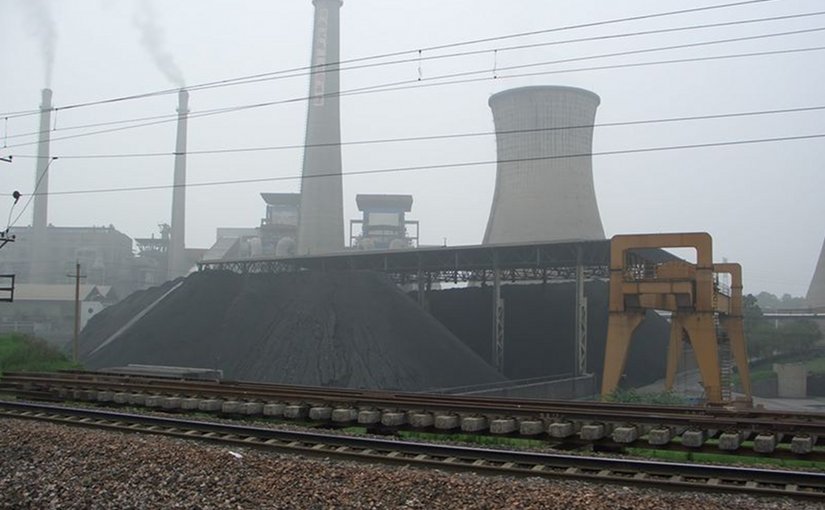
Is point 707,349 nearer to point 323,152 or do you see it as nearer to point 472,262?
point 472,262

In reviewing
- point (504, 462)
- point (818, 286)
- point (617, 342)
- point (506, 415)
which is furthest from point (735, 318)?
point (818, 286)

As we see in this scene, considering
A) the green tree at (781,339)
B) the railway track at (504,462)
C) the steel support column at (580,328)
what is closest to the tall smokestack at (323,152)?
the steel support column at (580,328)

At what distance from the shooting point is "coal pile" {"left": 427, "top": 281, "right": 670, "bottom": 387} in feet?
125

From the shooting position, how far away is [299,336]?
28.8m

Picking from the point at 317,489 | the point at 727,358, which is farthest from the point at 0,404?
the point at 727,358

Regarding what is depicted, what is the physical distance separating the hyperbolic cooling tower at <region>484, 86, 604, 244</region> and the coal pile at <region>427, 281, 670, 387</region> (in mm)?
3787

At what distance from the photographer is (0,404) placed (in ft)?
34.9

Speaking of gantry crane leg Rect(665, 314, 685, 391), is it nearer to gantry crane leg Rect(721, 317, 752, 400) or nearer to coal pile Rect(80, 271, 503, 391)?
gantry crane leg Rect(721, 317, 752, 400)

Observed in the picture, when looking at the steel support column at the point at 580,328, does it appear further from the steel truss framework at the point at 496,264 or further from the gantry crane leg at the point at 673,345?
the gantry crane leg at the point at 673,345

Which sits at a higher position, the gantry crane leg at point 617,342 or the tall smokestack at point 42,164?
the tall smokestack at point 42,164

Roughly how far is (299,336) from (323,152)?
108ft

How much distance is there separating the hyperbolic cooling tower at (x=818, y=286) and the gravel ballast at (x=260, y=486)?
75847 mm

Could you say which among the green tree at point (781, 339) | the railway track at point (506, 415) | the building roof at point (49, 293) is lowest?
the green tree at point (781, 339)

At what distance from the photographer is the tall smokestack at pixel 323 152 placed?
58.6 meters
